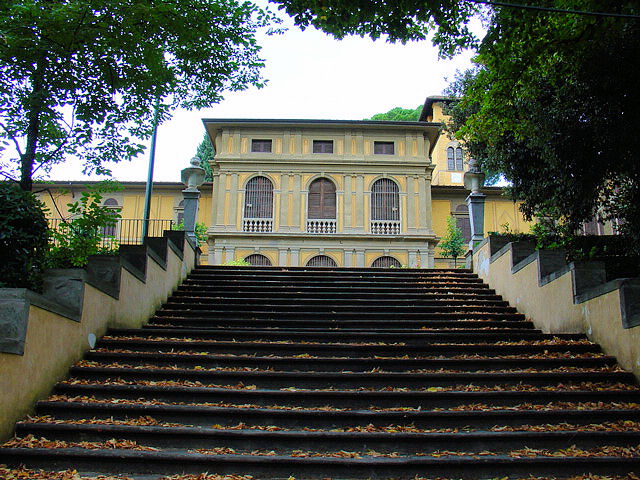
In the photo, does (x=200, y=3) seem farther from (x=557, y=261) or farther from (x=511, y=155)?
(x=511, y=155)

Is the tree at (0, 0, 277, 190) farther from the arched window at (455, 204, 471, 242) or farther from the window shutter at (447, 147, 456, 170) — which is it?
the window shutter at (447, 147, 456, 170)

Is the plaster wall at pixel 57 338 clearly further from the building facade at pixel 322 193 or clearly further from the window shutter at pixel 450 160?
the window shutter at pixel 450 160

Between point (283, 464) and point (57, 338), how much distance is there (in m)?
2.78

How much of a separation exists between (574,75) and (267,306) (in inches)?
256

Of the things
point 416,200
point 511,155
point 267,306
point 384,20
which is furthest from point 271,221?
point 384,20

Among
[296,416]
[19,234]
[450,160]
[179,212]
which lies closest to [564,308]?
[296,416]

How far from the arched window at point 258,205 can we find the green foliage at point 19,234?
20503 millimetres

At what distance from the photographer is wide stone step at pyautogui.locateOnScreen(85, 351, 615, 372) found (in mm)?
5977

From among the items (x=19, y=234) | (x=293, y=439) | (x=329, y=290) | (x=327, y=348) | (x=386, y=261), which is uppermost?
(x=386, y=261)

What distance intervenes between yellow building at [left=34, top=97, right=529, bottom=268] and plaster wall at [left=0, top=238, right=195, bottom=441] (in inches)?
703

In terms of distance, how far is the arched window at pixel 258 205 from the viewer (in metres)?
26.3

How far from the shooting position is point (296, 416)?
16.0 ft

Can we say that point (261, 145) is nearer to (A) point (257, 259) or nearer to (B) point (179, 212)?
(A) point (257, 259)

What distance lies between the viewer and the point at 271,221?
26.3m
